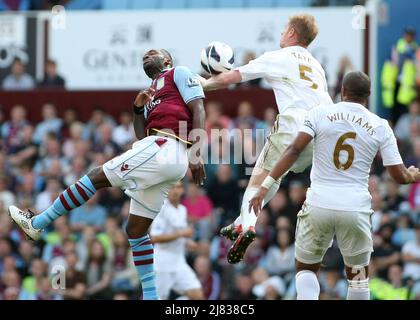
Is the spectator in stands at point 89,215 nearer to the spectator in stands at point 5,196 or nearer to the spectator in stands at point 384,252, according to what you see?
the spectator in stands at point 5,196

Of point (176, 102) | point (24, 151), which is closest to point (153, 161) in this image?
point (176, 102)

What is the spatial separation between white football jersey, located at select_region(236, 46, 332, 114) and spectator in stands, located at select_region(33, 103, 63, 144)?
971 centimetres

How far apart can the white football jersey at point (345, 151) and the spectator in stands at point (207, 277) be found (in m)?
6.79

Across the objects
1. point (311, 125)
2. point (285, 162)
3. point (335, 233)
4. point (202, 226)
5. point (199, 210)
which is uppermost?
point (311, 125)

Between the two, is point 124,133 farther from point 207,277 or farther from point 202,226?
point 207,277

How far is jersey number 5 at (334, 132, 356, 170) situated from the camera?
31.9 feet

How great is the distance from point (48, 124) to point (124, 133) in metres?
1.62

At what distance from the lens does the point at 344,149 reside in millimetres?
9773

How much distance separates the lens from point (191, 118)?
35.4 ft

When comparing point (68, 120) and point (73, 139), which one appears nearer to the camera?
point (73, 139)

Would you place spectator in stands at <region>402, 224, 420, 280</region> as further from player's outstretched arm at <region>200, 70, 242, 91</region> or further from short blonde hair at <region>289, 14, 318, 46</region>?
player's outstretched arm at <region>200, 70, 242, 91</region>

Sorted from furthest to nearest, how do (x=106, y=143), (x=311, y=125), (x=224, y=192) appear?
1. (x=106, y=143)
2. (x=224, y=192)
3. (x=311, y=125)

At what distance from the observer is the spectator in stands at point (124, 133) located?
63.0 ft
